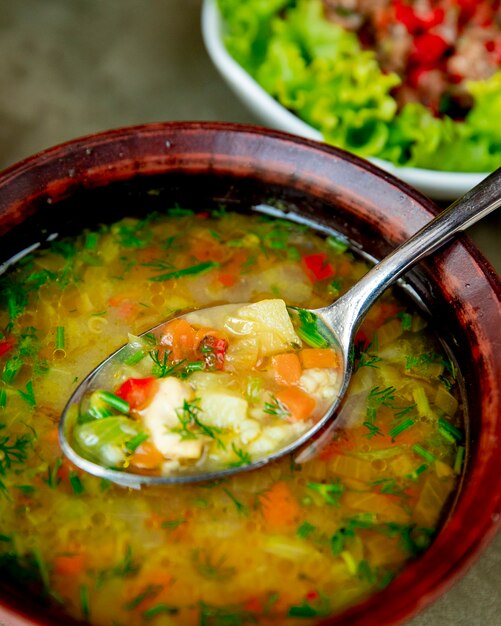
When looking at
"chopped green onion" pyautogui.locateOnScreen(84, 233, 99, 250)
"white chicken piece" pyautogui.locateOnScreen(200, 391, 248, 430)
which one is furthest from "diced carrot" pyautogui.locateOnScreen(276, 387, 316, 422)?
"chopped green onion" pyautogui.locateOnScreen(84, 233, 99, 250)

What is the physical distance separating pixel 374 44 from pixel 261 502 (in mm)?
2243

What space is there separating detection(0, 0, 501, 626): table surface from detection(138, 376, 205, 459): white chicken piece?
61.0 inches

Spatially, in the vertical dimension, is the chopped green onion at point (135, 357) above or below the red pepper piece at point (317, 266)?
→ above

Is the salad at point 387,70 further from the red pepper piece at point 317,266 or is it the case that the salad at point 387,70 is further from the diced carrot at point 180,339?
the diced carrot at point 180,339

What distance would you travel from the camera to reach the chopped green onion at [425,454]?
1890 millimetres

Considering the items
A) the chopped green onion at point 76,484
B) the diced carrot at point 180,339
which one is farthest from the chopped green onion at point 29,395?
the diced carrot at point 180,339

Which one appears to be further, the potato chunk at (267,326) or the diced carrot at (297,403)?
the potato chunk at (267,326)

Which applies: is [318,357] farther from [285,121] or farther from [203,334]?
[285,121]

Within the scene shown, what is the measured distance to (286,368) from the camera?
1.96 metres

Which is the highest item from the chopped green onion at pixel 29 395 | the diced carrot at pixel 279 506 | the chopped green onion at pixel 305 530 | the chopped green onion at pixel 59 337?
the chopped green onion at pixel 59 337

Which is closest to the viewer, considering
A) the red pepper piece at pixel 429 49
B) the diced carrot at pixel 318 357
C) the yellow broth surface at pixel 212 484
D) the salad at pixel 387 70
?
the yellow broth surface at pixel 212 484

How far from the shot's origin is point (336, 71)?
9.82 feet

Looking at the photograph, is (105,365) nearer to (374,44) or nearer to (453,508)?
(453,508)

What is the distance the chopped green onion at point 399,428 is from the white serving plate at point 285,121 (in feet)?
3.80
